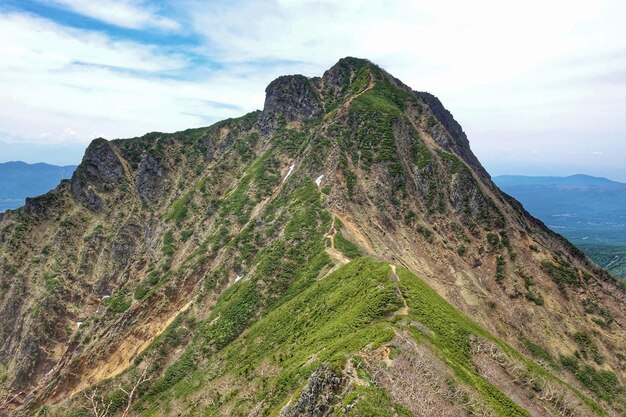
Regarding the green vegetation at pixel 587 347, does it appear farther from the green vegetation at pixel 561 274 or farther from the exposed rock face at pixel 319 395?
the exposed rock face at pixel 319 395

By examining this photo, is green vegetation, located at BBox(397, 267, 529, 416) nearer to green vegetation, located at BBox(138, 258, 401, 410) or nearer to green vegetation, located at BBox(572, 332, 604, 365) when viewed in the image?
green vegetation, located at BBox(138, 258, 401, 410)

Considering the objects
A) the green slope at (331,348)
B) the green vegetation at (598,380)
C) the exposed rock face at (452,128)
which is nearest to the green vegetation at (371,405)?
the green slope at (331,348)

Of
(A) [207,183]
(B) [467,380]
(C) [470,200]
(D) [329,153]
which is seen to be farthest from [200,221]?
(B) [467,380]

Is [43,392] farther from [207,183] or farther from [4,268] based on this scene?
[207,183]

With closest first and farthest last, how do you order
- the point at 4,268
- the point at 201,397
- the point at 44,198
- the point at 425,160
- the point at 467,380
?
the point at 467,380
the point at 201,397
the point at 425,160
the point at 4,268
the point at 44,198

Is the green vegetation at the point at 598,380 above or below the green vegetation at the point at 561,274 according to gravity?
below

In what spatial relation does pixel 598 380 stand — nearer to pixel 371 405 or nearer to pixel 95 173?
pixel 371 405
